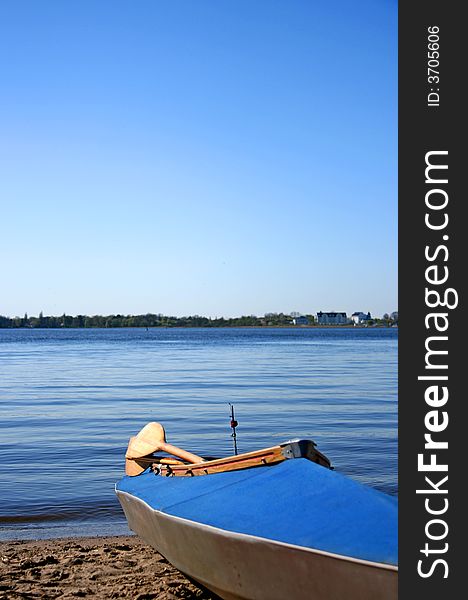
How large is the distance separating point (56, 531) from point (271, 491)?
5.21 meters

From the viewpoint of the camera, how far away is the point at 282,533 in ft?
19.7

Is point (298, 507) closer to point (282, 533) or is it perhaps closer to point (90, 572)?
point (282, 533)

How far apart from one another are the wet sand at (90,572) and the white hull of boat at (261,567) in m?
0.38

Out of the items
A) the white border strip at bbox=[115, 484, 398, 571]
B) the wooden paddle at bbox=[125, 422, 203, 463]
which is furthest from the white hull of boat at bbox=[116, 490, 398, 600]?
the wooden paddle at bbox=[125, 422, 203, 463]

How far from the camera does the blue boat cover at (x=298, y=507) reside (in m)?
5.53

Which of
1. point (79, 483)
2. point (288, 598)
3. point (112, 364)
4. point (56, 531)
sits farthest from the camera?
point (112, 364)

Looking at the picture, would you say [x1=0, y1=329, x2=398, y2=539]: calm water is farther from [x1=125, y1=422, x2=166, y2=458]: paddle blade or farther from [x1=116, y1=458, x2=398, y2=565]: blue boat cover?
[x1=116, y1=458, x2=398, y2=565]: blue boat cover

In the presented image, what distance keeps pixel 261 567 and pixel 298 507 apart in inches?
20.1

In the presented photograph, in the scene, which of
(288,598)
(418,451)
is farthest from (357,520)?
(418,451)

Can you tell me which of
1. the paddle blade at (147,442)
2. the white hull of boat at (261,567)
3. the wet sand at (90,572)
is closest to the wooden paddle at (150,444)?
the paddle blade at (147,442)

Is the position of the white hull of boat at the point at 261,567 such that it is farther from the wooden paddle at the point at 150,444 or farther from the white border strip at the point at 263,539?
the wooden paddle at the point at 150,444

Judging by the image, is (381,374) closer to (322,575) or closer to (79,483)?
(79,483)

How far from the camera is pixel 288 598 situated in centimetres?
598

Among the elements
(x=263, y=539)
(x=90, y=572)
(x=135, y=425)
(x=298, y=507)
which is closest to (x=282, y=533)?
(x=263, y=539)
